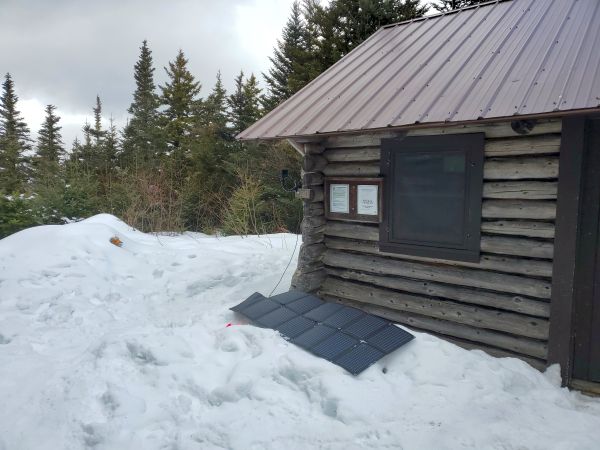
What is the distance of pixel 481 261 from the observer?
13.9ft

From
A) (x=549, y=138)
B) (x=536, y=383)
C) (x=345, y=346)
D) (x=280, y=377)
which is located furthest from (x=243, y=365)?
(x=549, y=138)

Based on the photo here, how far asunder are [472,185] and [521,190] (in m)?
0.43

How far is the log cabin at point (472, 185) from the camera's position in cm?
375

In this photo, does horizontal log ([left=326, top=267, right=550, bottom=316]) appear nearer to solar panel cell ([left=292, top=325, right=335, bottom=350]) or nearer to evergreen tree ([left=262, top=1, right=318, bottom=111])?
solar panel cell ([left=292, top=325, right=335, bottom=350])

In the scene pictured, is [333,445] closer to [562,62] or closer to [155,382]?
[155,382]

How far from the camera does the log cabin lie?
3.75 m

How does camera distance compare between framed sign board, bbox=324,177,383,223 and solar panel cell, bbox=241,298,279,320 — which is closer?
solar panel cell, bbox=241,298,279,320

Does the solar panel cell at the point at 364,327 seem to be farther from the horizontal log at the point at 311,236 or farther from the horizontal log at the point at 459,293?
the horizontal log at the point at 311,236

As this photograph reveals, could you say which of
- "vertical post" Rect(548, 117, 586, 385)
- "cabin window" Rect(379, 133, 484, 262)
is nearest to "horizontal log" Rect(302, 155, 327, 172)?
"cabin window" Rect(379, 133, 484, 262)

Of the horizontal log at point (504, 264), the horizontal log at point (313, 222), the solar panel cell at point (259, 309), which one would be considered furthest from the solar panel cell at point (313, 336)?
the horizontal log at point (313, 222)

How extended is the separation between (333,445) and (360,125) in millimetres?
2913

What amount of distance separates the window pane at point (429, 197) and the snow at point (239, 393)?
1076 millimetres

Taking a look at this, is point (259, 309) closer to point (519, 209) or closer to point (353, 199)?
point (353, 199)

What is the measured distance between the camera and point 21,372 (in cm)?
357
